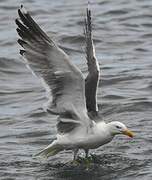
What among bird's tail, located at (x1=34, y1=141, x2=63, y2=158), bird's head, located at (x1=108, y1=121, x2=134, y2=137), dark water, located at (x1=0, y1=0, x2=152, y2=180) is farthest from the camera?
dark water, located at (x1=0, y1=0, x2=152, y2=180)

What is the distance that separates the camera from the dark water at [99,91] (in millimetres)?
10812

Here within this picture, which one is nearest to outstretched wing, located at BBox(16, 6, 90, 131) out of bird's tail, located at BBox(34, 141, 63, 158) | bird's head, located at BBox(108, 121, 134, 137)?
bird's head, located at BBox(108, 121, 134, 137)

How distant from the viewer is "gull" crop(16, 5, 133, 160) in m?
10.1

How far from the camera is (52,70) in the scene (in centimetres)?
1016

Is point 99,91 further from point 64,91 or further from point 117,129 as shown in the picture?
point 64,91

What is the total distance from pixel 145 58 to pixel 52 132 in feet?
16.8

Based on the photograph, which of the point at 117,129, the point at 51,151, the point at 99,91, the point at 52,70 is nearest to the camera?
the point at 52,70

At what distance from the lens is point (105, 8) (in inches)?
864

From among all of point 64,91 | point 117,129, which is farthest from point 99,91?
point 64,91

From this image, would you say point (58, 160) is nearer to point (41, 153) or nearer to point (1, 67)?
point (41, 153)

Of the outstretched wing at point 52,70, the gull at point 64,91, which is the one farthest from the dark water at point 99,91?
the outstretched wing at point 52,70

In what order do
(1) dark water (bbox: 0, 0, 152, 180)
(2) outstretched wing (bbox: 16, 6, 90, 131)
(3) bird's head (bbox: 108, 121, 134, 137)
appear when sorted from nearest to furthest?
(2) outstretched wing (bbox: 16, 6, 90, 131) < (3) bird's head (bbox: 108, 121, 134, 137) < (1) dark water (bbox: 0, 0, 152, 180)

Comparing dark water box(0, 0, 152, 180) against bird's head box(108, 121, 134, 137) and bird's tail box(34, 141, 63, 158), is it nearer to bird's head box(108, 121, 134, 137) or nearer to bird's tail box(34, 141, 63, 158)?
bird's tail box(34, 141, 63, 158)

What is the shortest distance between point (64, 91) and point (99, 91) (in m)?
4.88
